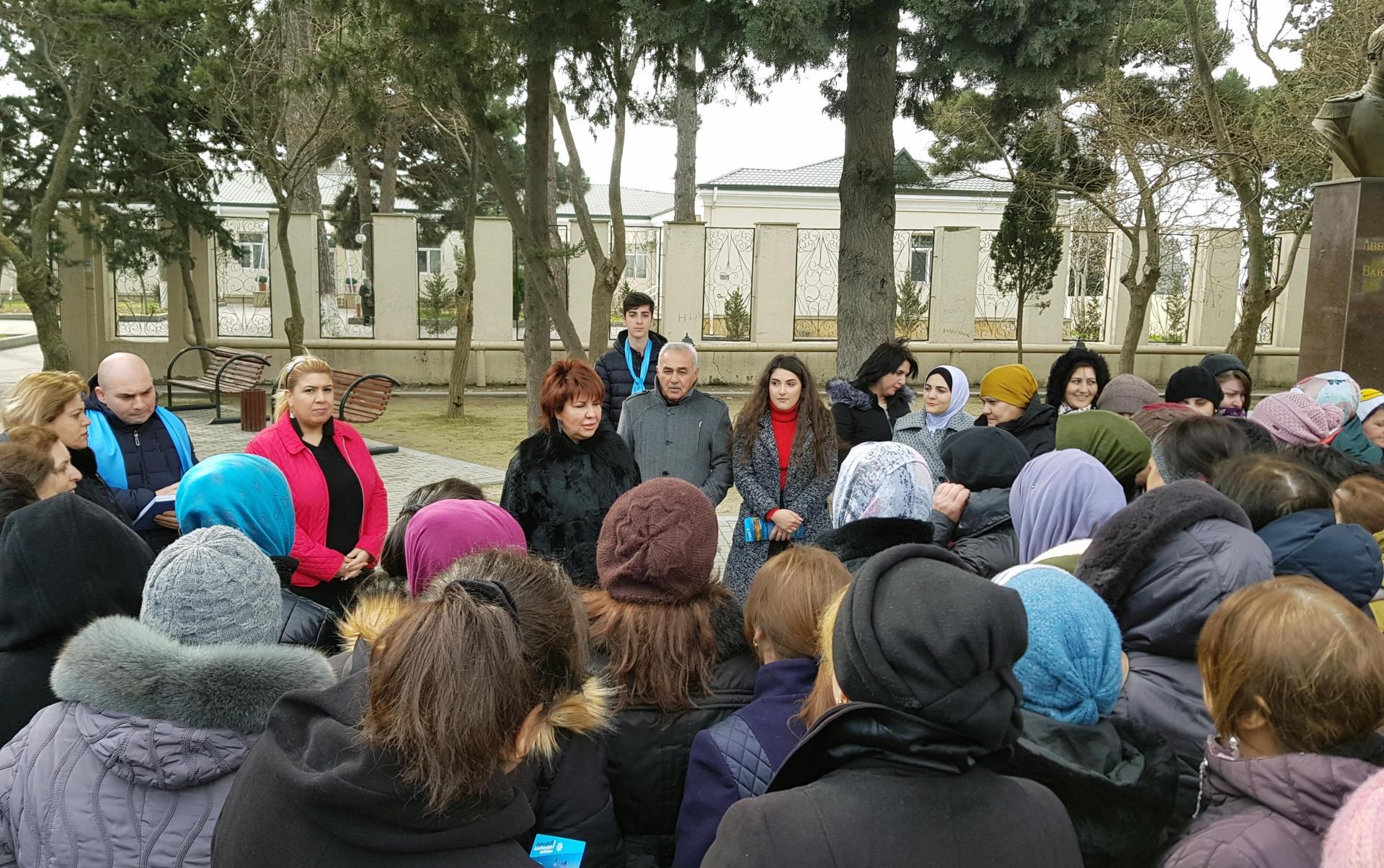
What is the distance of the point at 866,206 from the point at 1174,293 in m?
15.0

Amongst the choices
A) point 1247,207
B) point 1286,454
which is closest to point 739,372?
point 1247,207

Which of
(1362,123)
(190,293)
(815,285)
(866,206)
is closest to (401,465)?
(866,206)

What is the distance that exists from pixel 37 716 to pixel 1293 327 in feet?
71.0

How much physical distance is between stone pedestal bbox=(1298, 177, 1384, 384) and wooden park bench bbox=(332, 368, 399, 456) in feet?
29.5

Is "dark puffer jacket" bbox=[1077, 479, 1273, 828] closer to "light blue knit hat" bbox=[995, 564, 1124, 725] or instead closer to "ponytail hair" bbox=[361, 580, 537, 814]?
"light blue knit hat" bbox=[995, 564, 1124, 725]

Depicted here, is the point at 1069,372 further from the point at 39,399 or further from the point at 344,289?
the point at 344,289

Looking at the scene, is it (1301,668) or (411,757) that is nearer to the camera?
(411,757)

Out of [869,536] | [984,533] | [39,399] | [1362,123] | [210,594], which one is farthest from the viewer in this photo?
[1362,123]

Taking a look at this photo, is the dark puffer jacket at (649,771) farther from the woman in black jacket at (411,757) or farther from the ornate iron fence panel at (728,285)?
the ornate iron fence panel at (728,285)

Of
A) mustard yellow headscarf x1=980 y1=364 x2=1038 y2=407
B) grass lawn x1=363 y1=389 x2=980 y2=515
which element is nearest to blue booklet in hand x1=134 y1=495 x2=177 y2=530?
mustard yellow headscarf x1=980 y1=364 x2=1038 y2=407

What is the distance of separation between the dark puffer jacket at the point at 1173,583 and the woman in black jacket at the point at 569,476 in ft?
7.50

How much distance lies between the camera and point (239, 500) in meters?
3.29

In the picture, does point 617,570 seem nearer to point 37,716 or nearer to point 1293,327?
point 37,716

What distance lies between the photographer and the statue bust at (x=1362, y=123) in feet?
26.8
